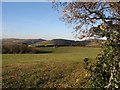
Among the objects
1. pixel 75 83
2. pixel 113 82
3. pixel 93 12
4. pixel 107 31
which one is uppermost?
pixel 93 12

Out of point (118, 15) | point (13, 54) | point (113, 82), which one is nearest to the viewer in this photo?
point (113, 82)

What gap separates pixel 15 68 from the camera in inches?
1043

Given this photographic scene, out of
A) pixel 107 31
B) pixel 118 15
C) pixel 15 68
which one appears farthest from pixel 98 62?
pixel 15 68

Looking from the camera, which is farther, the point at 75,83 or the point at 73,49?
the point at 73,49

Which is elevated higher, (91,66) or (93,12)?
(93,12)

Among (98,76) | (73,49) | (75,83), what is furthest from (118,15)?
(73,49)

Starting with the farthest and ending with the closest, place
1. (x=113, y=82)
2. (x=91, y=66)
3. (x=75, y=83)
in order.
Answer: (x=75, y=83)
(x=91, y=66)
(x=113, y=82)

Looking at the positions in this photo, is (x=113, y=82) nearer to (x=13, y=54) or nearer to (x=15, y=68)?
(x=15, y=68)

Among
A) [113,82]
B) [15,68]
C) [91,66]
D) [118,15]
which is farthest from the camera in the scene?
[15,68]

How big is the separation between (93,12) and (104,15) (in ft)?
2.08

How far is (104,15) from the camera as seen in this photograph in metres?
16.1

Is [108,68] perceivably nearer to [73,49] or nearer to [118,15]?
[118,15]

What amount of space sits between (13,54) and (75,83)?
62.7ft

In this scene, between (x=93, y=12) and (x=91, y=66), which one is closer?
(x=91, y=66)
